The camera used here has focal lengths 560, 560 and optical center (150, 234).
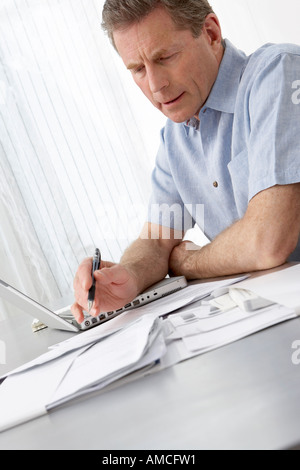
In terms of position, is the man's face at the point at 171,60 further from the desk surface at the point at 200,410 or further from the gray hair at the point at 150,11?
the desk surface at the point at 200,410

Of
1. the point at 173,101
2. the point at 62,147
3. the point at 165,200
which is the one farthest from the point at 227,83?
the point at 62,147

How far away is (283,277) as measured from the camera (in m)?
0.93

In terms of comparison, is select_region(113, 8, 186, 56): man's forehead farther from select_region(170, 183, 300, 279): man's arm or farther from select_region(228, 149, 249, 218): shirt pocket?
select_region(170, 183, 300, 279): man's arm

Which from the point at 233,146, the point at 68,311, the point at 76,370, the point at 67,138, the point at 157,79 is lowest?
the point at 68,311

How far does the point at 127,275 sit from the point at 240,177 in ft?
1.28

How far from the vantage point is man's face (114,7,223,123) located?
1327 millimetres

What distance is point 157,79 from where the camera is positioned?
1359 mm

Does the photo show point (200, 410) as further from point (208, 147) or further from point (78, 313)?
point (208, 147)

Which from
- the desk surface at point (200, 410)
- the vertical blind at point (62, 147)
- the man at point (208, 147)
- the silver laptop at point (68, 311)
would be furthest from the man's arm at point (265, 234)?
the vertical blind at point (62, 147)

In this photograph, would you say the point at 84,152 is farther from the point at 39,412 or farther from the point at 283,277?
the point at 39,412

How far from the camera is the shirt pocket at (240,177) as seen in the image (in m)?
1.36

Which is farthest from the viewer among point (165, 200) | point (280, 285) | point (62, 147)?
point (62, 147)

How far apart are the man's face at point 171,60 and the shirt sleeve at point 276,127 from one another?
21 centimetres

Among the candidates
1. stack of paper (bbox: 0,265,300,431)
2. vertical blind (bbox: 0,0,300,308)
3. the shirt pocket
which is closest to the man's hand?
stack of paper (bbox: 0,265,300,431)
